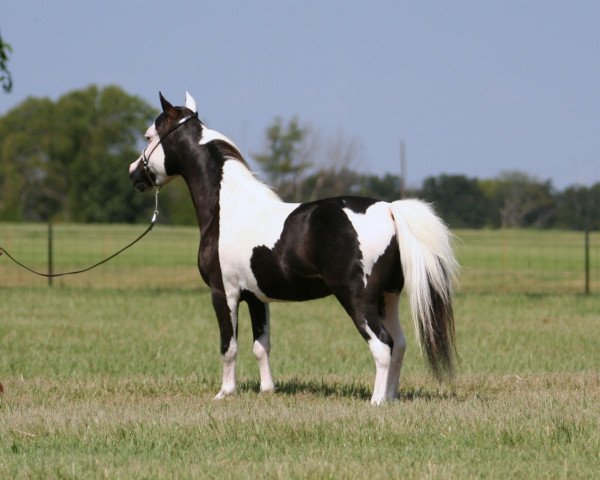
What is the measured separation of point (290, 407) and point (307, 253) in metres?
1.19

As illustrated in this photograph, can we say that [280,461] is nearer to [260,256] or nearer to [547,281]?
[260,256]

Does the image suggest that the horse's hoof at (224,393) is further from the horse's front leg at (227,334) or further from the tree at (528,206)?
the tree at (528,206)

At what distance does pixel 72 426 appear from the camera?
22.0ft

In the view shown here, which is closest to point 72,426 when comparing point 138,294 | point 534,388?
point 534,388

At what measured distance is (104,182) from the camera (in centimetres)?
8519

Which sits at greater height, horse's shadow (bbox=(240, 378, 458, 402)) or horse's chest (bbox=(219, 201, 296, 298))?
horse's chest (bbox=(219, 201, 296, 298))

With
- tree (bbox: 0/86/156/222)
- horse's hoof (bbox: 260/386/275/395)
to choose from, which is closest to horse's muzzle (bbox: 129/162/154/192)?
horse's hoof (bbox: 260/386/275/395)

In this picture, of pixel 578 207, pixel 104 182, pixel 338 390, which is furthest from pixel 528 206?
pixel 338 390

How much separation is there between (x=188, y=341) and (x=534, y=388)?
569 cm

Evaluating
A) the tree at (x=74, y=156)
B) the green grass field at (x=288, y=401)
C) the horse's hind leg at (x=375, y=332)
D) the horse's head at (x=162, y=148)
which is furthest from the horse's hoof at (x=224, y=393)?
the tree at (x=74, y=156)

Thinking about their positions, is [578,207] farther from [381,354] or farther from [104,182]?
[381,354]

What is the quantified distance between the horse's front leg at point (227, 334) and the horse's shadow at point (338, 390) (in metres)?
0.48

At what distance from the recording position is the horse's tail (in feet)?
24.0

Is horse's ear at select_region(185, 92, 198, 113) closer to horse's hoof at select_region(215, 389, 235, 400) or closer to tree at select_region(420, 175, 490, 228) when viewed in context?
horse's hoof at select_region(215, 389, 235, 400)
